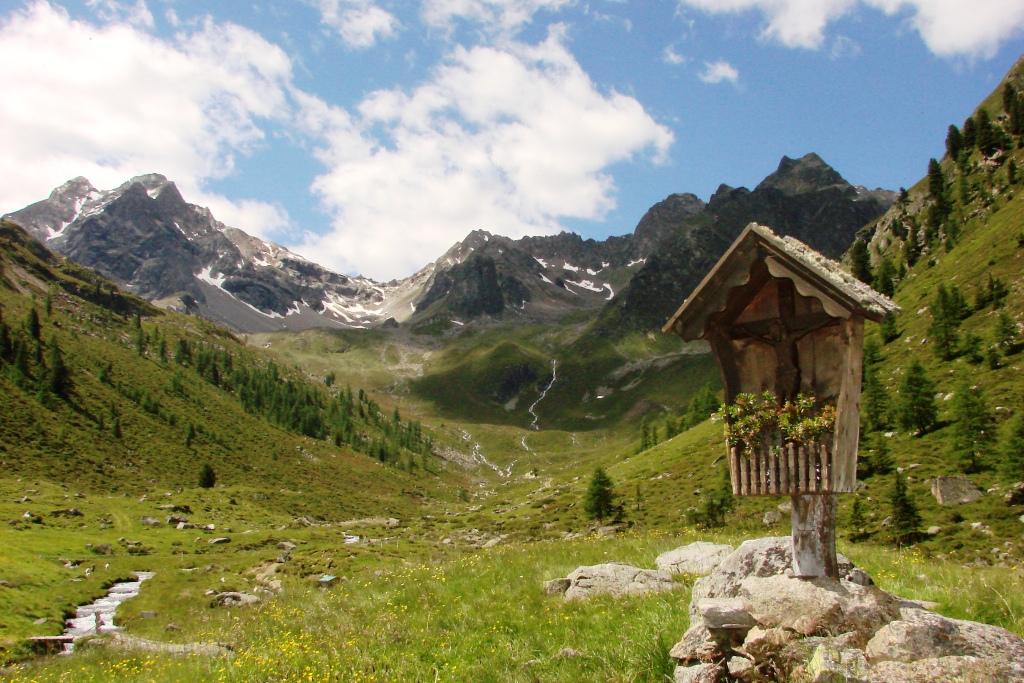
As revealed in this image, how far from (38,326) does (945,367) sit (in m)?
186

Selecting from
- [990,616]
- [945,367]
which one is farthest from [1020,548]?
[945,367]

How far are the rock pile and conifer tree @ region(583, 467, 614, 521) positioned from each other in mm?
57600

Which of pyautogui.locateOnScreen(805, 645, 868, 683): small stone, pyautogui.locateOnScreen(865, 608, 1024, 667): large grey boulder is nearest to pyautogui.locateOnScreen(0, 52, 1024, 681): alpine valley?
pyautogui.locateOnScreen(805, 645, 868, 683): small stone

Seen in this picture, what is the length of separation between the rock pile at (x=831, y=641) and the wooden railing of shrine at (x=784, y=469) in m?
1.29

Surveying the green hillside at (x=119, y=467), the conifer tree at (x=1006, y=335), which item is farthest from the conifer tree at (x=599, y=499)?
the conifer tree at (x=1006, y=335)

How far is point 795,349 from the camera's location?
10.6 m

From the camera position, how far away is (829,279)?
973cm

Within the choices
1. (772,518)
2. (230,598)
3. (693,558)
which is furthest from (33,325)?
(693,558)

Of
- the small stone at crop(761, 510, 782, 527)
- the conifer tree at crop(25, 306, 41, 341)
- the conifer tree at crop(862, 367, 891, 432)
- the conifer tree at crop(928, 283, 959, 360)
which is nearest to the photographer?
the small stone at crop(761, 510, 782, 527)

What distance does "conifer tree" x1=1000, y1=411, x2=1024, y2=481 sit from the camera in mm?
42062

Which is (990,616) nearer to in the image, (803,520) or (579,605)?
(803,520)

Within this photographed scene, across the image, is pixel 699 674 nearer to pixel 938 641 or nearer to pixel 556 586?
pixel 938 641

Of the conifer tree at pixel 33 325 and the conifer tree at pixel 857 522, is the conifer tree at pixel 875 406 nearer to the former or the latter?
the conifer tree at pixel 857 522

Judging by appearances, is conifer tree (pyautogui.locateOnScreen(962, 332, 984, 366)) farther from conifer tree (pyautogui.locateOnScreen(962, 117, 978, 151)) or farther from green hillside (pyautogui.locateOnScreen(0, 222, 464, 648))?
conifer tree (pyautogui.locateOnScreen(962, 117, 978, 151))
